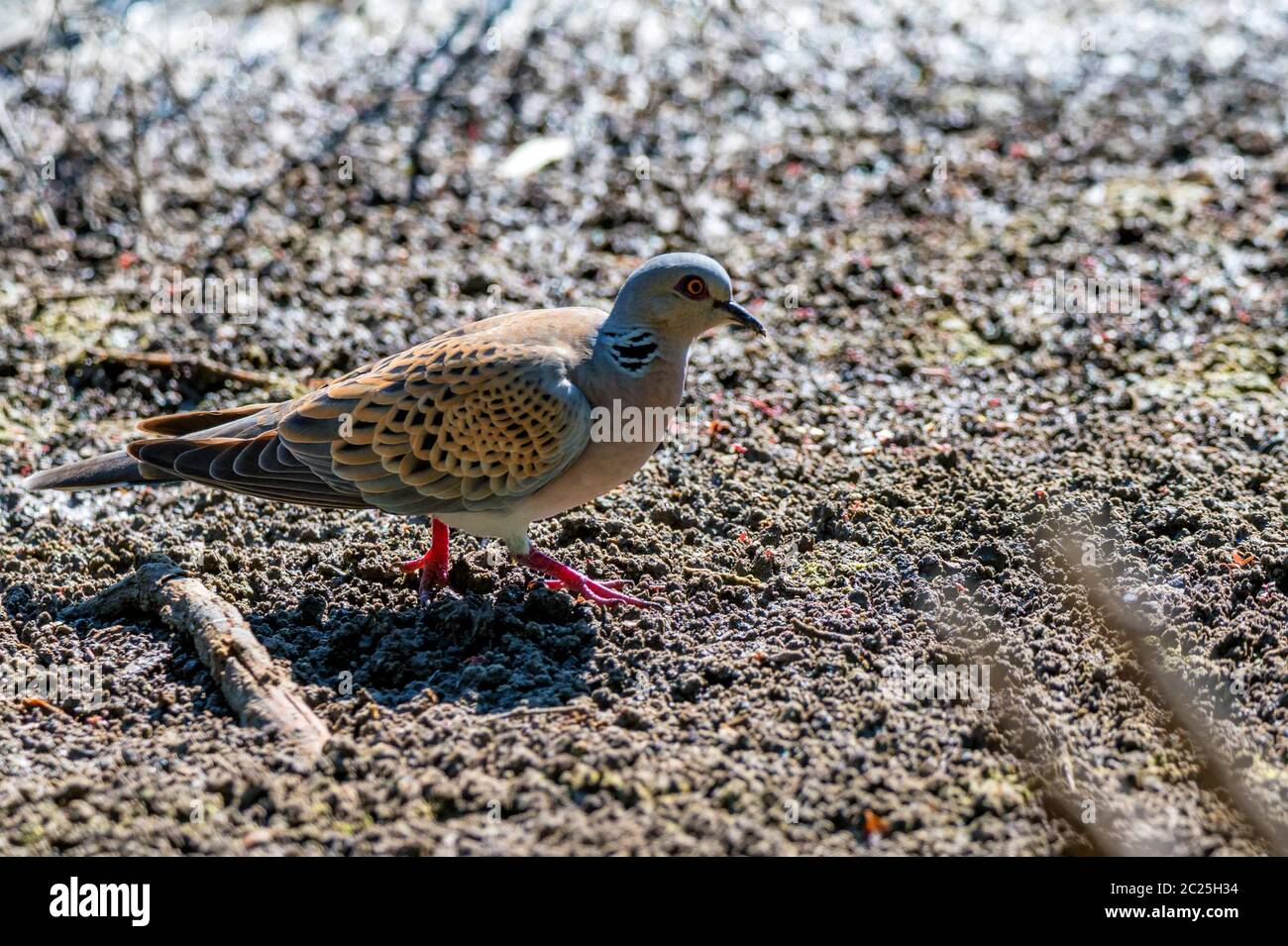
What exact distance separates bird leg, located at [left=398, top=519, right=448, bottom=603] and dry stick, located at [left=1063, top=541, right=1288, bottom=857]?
2.26 m

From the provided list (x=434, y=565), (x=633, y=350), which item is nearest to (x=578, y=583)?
(x=434, y=565)

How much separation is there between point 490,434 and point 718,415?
1.69 metres

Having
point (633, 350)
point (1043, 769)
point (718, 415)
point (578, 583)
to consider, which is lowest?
point (1043, 769)

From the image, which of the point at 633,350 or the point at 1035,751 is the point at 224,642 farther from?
the point at 1035,751

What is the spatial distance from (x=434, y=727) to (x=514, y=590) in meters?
0.99

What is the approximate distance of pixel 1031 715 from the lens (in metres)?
4.01

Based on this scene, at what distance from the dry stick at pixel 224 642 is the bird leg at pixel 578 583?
38.8 inches

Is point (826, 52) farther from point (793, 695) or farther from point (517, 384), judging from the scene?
point (793, 695)

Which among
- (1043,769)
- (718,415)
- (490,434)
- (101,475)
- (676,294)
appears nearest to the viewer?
(1043,769)

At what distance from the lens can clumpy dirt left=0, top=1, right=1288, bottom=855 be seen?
3764 mm

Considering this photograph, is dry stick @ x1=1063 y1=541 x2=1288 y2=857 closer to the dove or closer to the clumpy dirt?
the clumpy dirt

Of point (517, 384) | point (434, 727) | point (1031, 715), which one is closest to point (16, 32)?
point (517, 384)

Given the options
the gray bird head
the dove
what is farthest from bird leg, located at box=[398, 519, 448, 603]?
the gray bird head

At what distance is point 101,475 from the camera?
489cm
